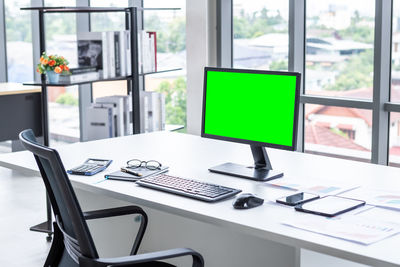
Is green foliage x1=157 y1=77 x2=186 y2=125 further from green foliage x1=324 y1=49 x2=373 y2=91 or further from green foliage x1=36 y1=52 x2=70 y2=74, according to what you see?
green foliage x1=36 y1=52 x2=70 y2=74

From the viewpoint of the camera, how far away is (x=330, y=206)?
229 cm

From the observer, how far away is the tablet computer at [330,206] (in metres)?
2.23

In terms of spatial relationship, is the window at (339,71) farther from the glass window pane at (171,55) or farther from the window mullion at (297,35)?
the glass window pane at (171,55)

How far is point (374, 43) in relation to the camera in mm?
4395

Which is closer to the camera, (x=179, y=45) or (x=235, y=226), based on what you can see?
(x=235, y=226)

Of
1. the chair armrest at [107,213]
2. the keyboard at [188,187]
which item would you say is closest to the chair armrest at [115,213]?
the chair armrest at [107,213]

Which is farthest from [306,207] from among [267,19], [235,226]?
[267,19]

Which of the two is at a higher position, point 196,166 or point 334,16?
point 334,16

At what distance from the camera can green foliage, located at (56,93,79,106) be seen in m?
6.76

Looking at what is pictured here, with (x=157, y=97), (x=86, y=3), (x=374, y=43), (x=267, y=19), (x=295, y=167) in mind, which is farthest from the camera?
(x=86, y=3)

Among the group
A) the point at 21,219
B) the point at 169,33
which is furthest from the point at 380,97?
the point at 21,219

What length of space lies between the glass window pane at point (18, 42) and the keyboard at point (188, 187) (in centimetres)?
496

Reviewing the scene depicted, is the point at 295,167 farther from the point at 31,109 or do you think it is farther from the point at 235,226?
the point at 31,109

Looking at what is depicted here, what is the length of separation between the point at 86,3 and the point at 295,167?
4.20 meters
